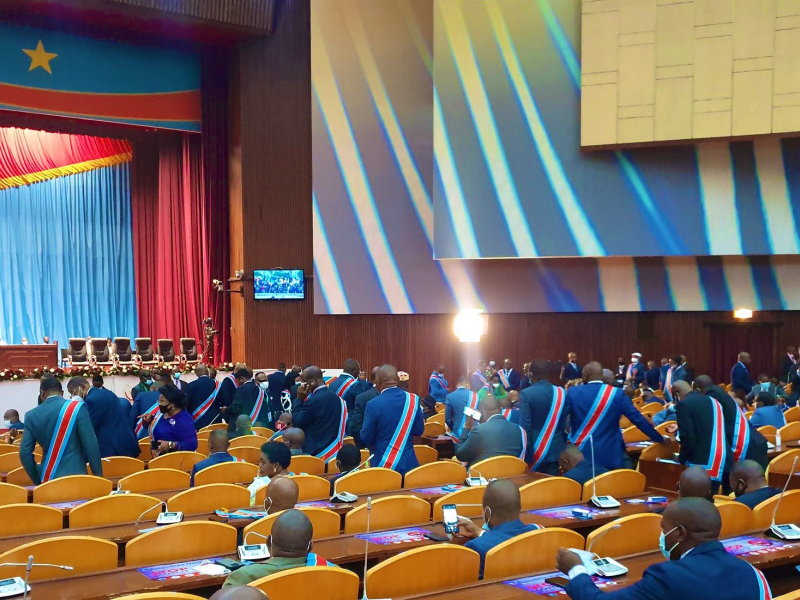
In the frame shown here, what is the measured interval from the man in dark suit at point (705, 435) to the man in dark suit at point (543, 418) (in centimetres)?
93

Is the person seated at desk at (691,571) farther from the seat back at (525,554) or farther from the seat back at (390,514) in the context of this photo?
the seat back at (390,514)

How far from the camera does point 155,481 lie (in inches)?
231

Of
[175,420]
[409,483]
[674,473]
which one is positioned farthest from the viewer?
[175,420]

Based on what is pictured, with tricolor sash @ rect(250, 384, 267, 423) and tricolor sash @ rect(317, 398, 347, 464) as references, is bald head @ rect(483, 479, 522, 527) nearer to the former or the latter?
tricolor sash @ rect(317, 398, 347, 464)

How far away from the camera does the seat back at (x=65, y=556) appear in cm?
365

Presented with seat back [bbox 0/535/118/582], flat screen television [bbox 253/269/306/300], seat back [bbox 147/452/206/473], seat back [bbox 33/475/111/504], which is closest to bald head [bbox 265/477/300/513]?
seat back [bbox 0/535/118/582]

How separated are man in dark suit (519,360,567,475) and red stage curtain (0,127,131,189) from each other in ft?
59.7

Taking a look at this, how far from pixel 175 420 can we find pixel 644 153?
10825mm

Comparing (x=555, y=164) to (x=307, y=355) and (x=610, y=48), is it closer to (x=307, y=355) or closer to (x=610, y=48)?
(x=610, y=48)

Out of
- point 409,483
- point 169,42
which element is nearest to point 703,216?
point 409,483

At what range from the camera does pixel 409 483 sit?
585 centimetres

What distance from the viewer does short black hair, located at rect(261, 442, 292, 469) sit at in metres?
5.14

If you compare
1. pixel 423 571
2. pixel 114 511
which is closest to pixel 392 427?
pixel 114 511

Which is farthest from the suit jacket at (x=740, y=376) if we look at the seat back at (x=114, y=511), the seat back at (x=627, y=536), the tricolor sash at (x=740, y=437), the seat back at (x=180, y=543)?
the seat back at (x=180, y=543)
